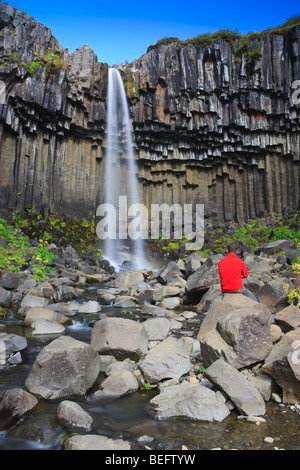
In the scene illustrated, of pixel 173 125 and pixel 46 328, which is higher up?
pixel 173 125

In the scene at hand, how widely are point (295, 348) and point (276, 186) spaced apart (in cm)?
2130

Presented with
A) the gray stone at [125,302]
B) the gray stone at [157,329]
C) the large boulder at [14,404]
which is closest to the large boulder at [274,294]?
the gray stone at [157,329]

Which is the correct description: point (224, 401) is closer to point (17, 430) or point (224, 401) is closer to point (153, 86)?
point (17, 430)

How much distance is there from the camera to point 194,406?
10.7 feet

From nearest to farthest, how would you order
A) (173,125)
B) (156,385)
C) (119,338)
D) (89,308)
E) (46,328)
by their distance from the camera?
(156,385) < (119,338) < (46,328) < (89,308) < (173,125)

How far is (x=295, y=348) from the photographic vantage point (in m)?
3.38

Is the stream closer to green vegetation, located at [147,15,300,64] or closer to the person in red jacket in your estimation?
the person in red jacket

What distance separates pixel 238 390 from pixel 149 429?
101 centimetres

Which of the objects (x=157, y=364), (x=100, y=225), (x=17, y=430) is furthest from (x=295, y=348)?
(x=100, y=225)

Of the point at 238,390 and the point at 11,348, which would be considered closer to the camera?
the point at 238,390

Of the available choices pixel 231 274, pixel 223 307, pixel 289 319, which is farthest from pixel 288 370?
pixel 231 274

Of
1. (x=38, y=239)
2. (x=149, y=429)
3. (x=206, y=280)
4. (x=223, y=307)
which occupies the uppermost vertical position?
(x=38, y=239)
